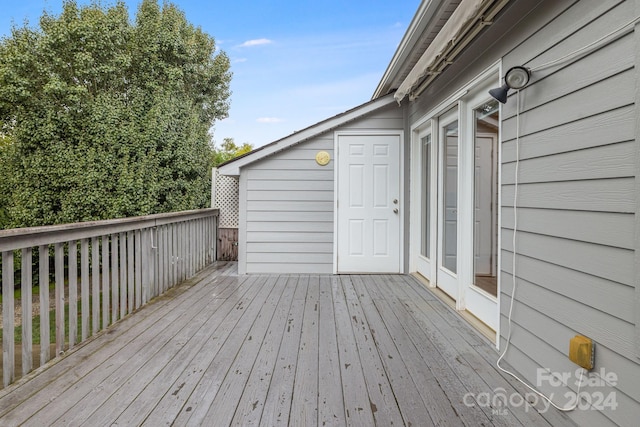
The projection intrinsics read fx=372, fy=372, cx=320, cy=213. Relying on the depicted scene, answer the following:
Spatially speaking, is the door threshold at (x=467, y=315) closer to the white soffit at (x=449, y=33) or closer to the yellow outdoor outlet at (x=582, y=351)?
the yellow outdoor outlet at (x=582, y=351)

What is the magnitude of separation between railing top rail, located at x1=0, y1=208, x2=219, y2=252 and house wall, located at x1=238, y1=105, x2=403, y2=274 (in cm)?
143

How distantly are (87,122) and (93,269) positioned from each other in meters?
4.72

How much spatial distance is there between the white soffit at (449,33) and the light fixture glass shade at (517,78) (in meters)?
0.46

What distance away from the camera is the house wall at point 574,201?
145 cm

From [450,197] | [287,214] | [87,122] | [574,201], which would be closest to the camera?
[574,201]

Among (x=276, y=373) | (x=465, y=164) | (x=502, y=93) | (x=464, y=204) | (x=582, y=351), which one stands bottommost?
(x=276, y=373)

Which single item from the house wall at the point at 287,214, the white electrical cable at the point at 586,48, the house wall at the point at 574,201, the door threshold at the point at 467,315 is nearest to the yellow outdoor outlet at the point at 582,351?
the house wall at the point at 574,201

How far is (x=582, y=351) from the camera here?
164cm

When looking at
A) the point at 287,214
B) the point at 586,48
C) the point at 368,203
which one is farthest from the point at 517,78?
the point at 287,214

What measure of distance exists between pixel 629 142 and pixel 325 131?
3.98 m

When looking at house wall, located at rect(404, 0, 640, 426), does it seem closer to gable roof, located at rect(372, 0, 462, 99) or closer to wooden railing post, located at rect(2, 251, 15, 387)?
gable roof, located at rect(372, 0, 462, 99)

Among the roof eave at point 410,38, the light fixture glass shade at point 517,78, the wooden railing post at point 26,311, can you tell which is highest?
the roof eave at point 410,38

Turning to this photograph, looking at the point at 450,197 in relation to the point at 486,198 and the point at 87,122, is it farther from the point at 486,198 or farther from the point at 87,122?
the point at 87,122

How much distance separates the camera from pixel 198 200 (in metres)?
7.54
